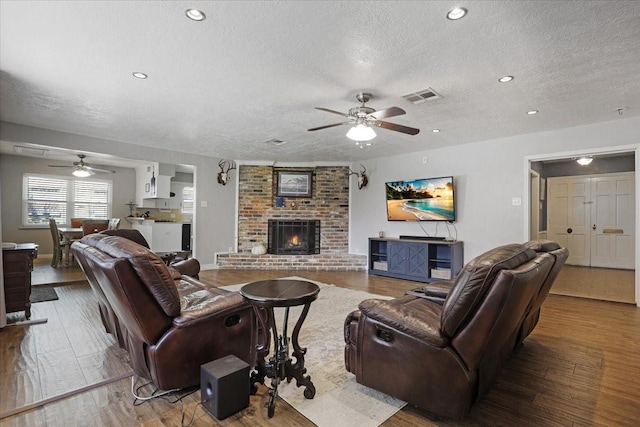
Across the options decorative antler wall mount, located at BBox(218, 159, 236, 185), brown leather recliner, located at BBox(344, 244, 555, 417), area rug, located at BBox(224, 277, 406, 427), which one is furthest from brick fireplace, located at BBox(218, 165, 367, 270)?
brown leather recliner, located at BBox(344, 244, 555, 417)

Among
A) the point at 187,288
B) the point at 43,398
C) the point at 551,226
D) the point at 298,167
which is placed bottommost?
the point at 43,398

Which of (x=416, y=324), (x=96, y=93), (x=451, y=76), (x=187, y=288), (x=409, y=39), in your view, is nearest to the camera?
(x=416, y=324)

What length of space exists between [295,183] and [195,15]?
5.08m

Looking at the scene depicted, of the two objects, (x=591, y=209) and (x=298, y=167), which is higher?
(x=298, y=167)

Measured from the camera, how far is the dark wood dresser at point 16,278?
322 centimetres

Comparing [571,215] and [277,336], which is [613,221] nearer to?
[571,215]

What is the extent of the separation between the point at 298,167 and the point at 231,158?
1.48 meters

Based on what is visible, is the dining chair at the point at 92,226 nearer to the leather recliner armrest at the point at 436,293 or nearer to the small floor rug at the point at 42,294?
the small floor rug at the point at 42,294

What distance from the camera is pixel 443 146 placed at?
5656 millimetres

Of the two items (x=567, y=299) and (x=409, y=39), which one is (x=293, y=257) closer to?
(x=567, y=299)

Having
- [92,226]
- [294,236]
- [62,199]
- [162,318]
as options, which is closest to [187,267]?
[162,318]

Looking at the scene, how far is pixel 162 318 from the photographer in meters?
1.85

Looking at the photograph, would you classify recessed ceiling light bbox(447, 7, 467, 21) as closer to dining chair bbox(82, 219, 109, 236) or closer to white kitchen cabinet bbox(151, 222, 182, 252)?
white kitchen cabinet bbox(151, 222, 182, 252)

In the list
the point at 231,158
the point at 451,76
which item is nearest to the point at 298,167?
the point at 231,158
